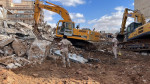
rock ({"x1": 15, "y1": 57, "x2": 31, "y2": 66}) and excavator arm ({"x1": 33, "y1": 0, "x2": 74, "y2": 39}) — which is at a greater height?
excavator arm ({"x1": 33, "y1": 0, "x2": 74, "y2": 39})

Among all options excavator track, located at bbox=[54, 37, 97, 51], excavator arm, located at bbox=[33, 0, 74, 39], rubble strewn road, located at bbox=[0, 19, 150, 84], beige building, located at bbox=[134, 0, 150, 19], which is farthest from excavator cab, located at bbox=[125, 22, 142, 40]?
beige building, located at bbox=[134, 0, 150, 19]

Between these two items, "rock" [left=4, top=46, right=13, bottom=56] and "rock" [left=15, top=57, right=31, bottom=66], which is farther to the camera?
"rock" [left=4, top=46, right=13, bottom=56]

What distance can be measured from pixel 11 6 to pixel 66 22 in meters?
34.5

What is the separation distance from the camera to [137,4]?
30.1 meters

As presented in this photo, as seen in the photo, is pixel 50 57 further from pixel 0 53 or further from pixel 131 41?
pixel 131 41

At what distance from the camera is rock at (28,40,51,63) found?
6147 millimetres

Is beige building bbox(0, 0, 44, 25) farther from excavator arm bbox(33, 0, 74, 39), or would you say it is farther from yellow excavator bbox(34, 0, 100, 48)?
yellow excavator bbox(34, 0, 100, 48)

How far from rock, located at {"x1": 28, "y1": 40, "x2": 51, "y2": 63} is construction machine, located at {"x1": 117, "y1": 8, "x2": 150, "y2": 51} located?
20.8 ft

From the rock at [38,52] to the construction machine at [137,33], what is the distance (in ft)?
20.8

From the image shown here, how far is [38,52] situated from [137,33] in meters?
7.18

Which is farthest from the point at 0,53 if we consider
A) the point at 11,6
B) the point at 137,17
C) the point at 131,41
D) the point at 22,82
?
the point at 11,6

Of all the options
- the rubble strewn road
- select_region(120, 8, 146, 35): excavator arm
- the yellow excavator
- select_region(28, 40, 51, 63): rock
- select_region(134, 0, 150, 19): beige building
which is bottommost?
the rubble strewn road

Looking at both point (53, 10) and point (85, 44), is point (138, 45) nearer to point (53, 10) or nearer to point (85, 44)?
point (85, 44)

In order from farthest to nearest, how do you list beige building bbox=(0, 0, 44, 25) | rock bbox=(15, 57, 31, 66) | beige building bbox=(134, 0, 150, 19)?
1. beige building bbox=(0, 0, 44, 25)
2. beige building bbox=(134, 0, 150, 19)
3. rock bbox=(15, 57, 31, 66)
